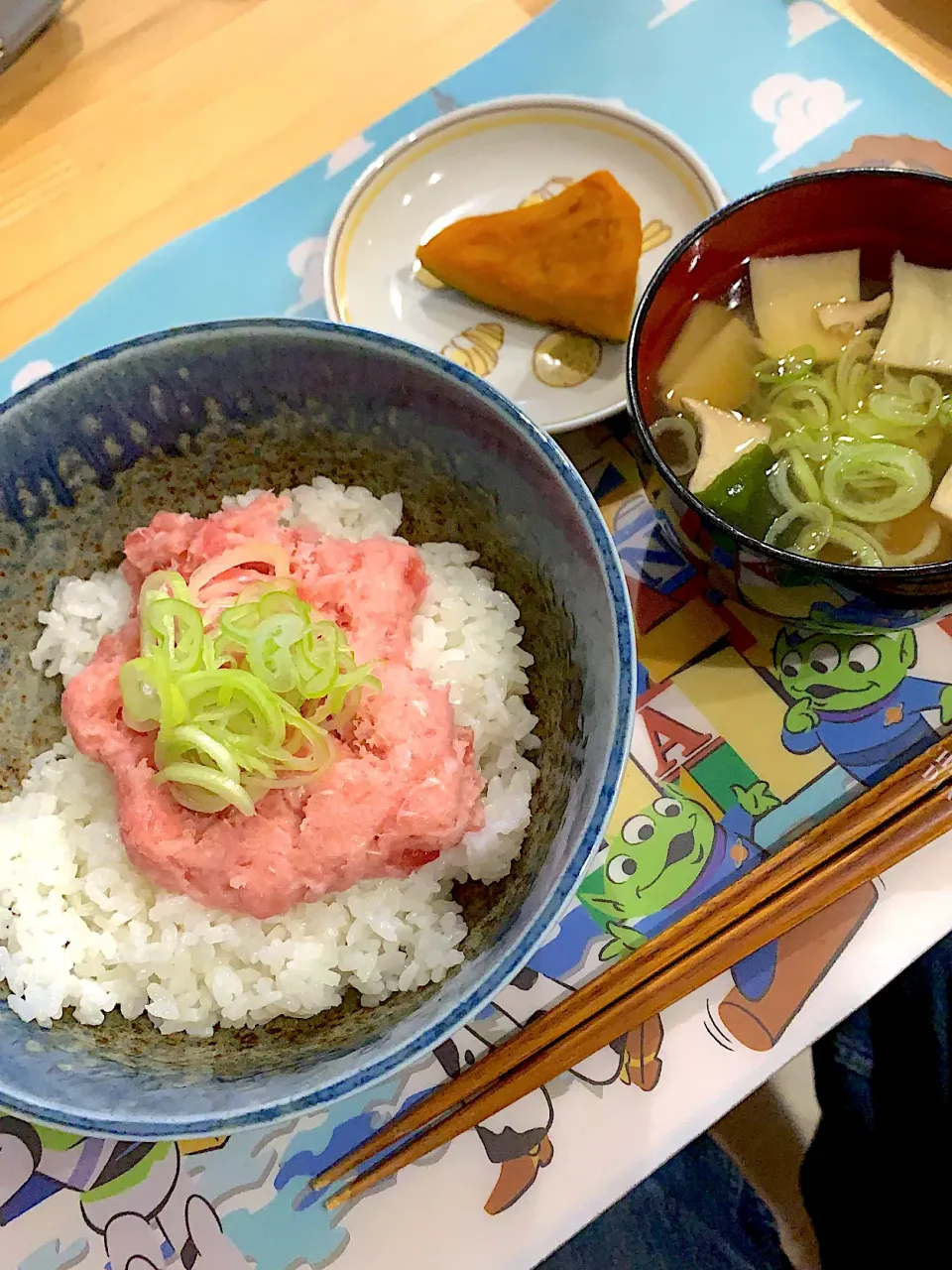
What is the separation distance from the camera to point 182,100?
1.74 m

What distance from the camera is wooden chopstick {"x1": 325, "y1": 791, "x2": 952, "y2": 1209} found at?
1071 millimetres

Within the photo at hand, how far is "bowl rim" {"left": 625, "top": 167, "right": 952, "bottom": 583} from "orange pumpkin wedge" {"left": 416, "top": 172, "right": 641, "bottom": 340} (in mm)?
298

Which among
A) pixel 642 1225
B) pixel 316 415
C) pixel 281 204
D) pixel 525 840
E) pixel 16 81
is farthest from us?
pixel 16 81

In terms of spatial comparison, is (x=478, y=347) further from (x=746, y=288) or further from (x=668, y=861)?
(x=668, y=861)

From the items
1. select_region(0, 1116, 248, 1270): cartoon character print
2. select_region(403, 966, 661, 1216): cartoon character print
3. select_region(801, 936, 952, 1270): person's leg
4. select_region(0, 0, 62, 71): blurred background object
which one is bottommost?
select_region(801, 936, 952, 1270): person's leg

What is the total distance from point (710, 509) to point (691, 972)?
52 cm

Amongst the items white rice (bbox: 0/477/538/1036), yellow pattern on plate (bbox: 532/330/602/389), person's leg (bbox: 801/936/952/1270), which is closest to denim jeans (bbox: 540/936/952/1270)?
person's leg (bbox: 801/936/952/1270)

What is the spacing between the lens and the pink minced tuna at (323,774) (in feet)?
3.33

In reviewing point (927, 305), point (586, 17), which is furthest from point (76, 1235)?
point (586, 17)

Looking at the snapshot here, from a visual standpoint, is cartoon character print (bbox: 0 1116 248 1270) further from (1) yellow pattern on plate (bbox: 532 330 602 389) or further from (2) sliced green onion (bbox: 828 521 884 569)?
(1) yellow pattern on plate (bbox: 532 330 602 389)

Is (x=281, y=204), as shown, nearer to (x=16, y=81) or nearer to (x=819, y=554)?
(x=16, y=81)

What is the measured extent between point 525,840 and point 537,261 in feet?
2.94

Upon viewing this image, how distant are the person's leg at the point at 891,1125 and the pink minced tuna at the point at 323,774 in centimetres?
88

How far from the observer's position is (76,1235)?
109 centimetres
